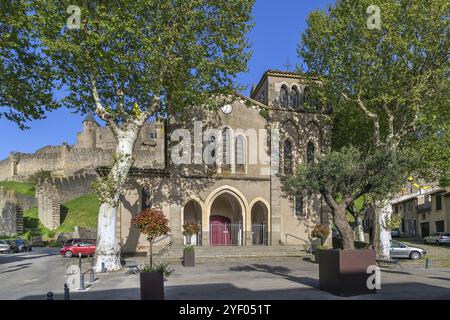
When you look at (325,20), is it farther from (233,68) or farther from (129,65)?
(129,65)

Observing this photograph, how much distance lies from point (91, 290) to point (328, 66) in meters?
17.7

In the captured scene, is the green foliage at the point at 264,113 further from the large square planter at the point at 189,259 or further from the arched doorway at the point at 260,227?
the large square planter at the point at 189,259

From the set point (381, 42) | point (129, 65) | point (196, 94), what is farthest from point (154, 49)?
point (381, 42)

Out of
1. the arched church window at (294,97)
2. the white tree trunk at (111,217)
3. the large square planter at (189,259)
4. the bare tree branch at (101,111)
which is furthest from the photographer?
the arched church window at (294,97)

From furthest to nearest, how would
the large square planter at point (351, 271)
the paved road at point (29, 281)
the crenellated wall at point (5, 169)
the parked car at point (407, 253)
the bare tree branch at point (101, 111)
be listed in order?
the crenellated wall at point (5, 169) → the parked car at point (407, 253) → the bare tree branch at point (101, 111) → the paved road at point (29, 281) → the large square planter at point (351, 271)

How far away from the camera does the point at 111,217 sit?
19547 millimetres

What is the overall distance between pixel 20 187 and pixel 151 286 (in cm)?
7107

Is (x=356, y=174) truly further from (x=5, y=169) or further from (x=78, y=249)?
(x=5, y=169)

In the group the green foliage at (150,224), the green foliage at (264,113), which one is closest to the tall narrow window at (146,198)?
the green foliage at (150,224)

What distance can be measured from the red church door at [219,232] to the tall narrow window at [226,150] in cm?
420

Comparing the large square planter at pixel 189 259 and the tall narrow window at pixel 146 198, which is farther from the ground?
the tall narrow window at pixel 146 198

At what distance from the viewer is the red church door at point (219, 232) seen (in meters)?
28.7

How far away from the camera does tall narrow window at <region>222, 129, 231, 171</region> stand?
1095 inches

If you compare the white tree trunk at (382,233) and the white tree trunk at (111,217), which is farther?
the white tree trunk at (382,233)
